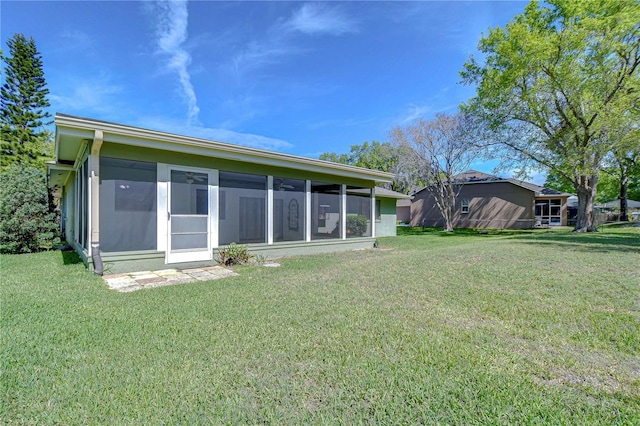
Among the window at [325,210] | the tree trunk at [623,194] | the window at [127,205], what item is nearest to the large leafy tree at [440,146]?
the window at [325,210]

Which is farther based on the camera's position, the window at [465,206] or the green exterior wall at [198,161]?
the window at [465,206]

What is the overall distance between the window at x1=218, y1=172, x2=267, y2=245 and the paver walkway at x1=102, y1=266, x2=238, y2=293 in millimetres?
1279

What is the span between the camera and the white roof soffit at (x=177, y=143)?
16.7ft

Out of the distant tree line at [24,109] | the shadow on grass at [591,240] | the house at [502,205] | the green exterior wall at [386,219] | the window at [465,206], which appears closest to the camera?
the shadow on grass at [591,240]

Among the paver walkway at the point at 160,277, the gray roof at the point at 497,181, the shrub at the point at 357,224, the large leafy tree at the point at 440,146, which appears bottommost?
the paver walkway at the point at 160,277

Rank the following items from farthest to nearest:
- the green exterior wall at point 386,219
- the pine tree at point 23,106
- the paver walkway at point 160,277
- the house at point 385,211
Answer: the pine tree at point 23,106
the green exterior wall at point 386,219
the house at point 385,211
the paver walkway at point 160,277

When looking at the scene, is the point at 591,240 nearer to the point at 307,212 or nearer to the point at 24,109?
the point at 307,212

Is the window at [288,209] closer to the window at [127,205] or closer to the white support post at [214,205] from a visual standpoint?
the white support post at [214,205]

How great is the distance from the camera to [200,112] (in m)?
18.5

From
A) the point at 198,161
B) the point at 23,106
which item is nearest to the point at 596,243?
the point at 198,161

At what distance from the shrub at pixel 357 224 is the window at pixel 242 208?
3324 mm

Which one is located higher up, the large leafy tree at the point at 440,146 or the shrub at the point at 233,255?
the large leafy tree at the point at 440,146

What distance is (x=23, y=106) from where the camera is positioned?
19.8 metres

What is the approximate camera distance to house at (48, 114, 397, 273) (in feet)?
18.5
